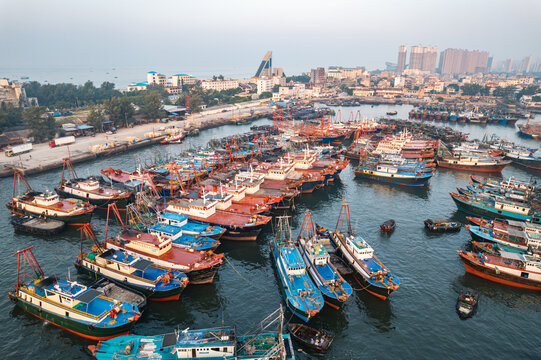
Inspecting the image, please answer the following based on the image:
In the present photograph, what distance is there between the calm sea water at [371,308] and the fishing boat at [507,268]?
94cm

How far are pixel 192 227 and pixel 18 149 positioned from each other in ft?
218

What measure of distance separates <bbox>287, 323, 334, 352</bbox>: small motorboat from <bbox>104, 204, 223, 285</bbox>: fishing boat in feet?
35.2

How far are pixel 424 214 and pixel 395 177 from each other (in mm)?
14916

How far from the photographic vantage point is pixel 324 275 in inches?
1293

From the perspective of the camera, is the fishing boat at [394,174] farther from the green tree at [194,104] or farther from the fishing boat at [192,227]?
the green tree at [194,104]

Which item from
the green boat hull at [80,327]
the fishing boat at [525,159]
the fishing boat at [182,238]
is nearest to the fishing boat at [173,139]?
the fishing boat at [182,238]

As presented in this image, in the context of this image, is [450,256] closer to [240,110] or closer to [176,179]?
[176,179]

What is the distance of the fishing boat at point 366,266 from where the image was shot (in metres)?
31.8

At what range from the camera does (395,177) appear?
220 feet

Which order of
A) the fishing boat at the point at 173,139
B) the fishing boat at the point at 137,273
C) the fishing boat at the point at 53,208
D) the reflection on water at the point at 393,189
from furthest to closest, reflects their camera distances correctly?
the fishing boat at the point at 173,139
the reflection on water at the point at 393,189
the fishing boat at the point at 53,208
the fishing boat at the point at 137,273

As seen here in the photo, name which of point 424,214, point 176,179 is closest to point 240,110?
point 176,179

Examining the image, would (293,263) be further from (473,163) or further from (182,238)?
(473,163)

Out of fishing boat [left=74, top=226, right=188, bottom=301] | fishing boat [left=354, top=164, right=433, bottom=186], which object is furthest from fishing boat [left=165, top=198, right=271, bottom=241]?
fishing boat [left=354, top=164, right=433, bottom=186]

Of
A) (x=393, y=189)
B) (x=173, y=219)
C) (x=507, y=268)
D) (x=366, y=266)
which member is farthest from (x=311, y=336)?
(x=393, y=189)
